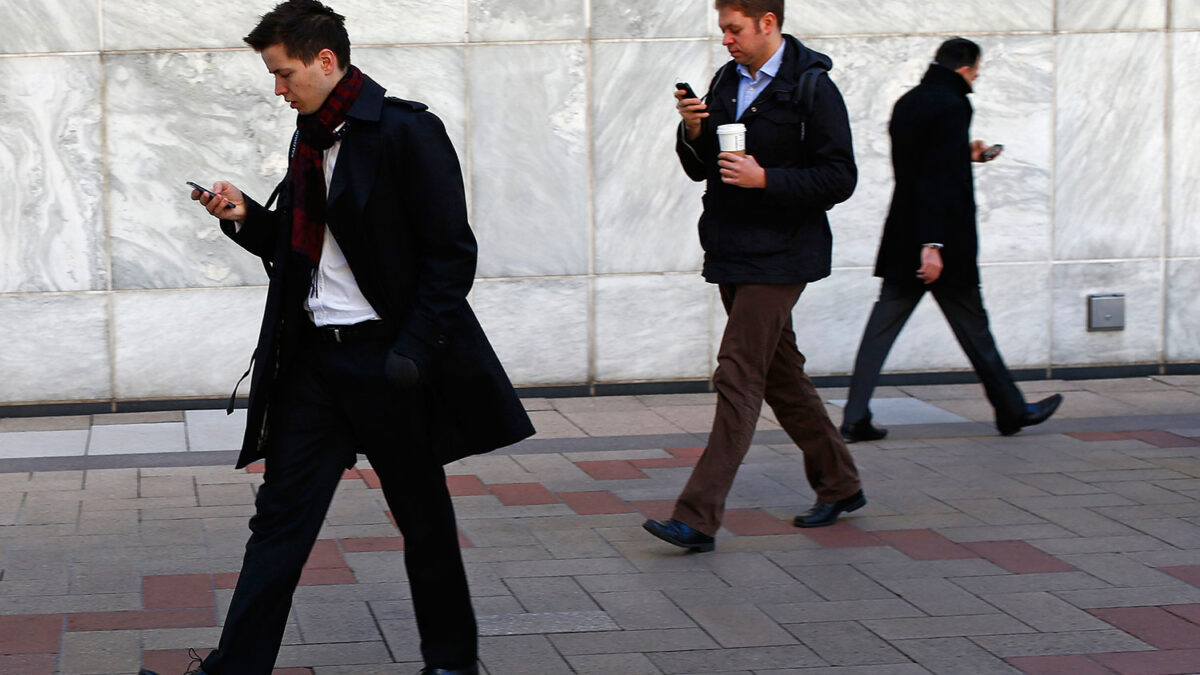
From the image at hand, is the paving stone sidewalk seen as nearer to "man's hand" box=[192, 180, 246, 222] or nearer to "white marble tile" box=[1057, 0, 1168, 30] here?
"man's hand" box=[192, 180, 246, 222]

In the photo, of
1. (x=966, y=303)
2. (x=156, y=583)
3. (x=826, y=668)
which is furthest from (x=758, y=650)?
(x=966, y=303)

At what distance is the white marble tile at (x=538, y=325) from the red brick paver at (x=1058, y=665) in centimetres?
428

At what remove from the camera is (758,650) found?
4.21m

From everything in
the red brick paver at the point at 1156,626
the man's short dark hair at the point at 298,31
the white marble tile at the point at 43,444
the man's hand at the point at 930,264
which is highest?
the man's short dark hair at the point at 298,31

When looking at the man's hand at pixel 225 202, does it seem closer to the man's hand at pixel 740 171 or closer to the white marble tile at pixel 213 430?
the man's hand at pixel 740 171

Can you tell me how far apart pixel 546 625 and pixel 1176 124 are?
18.7ft

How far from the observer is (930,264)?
268 inches

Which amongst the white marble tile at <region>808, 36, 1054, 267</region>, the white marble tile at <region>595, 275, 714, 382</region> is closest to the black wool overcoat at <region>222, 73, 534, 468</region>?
the white marble tile at <region>595, 275, 714, 382</region>

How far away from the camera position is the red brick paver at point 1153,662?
404 centimetres

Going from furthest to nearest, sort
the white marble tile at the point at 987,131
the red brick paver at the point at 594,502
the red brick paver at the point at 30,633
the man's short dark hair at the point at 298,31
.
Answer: the white marble tile at the point at 987,131 < the red brick paver at the point at 594,502 < the red brick paver at the point at 30,633 < the man's short dark hair at the point at 298,31

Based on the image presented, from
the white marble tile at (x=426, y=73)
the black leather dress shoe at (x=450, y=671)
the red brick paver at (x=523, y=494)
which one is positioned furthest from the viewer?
the white marble tile at (x=426, y=73)

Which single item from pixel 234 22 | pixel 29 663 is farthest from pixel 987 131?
pixel 29 663

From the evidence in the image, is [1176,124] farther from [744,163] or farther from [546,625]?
[546,625]

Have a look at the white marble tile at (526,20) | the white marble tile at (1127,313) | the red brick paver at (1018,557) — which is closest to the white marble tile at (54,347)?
the white marble tile at (526,20)
